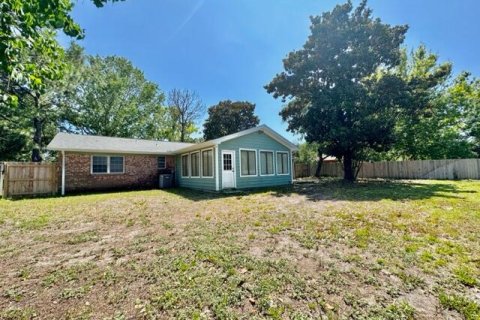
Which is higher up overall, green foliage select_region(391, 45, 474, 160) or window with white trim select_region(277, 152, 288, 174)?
green foliage select_region(391, 45, 474, 160)

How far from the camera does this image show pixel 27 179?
10875 millimetres

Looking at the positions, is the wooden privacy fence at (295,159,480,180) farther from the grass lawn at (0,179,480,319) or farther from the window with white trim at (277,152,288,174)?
the grass lawn at (0,179,480,319)

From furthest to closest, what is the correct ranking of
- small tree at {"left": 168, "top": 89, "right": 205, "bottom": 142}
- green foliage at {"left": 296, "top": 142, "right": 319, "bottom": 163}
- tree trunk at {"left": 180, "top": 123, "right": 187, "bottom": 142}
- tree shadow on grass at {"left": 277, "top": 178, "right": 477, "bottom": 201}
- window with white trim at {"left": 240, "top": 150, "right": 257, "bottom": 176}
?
1. tree trunk at {"left": 180, "top": 123, "right": 187, "bottom": 142}
2. small tree at {"left": 168, "top": 89, "right": 205, "bottom": 142}
3. green foliage at {"left": 296, "top": 142, "right": 319, "bottom": 163}
4. window with white trim at {"left": 240, "top": 150, "right": 257, "bottom": 176}
5. tree shadow on grass at {"left": 277, "top": 178, "right": 477, "bottom": 201}

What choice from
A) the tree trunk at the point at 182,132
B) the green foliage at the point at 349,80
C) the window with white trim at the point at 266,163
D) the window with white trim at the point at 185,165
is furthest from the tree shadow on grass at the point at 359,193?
the tree trunk at the point at 182,132

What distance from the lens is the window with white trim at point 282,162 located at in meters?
14.7

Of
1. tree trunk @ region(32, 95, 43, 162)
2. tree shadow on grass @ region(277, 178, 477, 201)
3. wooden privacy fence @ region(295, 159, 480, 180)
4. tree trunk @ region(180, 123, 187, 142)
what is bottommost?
tree shadow on grass @ region(277, 178, 477, 201)

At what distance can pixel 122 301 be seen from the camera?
2.50 m

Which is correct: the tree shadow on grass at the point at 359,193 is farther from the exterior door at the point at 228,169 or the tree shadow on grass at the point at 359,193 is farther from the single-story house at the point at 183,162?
the single-story house at the point at 183,162

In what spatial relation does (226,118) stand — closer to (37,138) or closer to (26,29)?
(37,138)

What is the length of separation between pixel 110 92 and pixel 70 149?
47.5ft

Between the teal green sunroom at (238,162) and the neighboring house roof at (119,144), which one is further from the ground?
the neighboring house roof at (119,144)

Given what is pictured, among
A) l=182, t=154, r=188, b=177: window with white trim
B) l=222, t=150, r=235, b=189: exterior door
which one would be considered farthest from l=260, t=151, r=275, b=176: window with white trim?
l=182, t=154, r=188, b=177: window with white trim

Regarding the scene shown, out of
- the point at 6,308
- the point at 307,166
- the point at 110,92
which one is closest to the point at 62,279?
the point at 6,308

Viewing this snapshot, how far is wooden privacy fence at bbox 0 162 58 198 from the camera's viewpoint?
10.4 m
